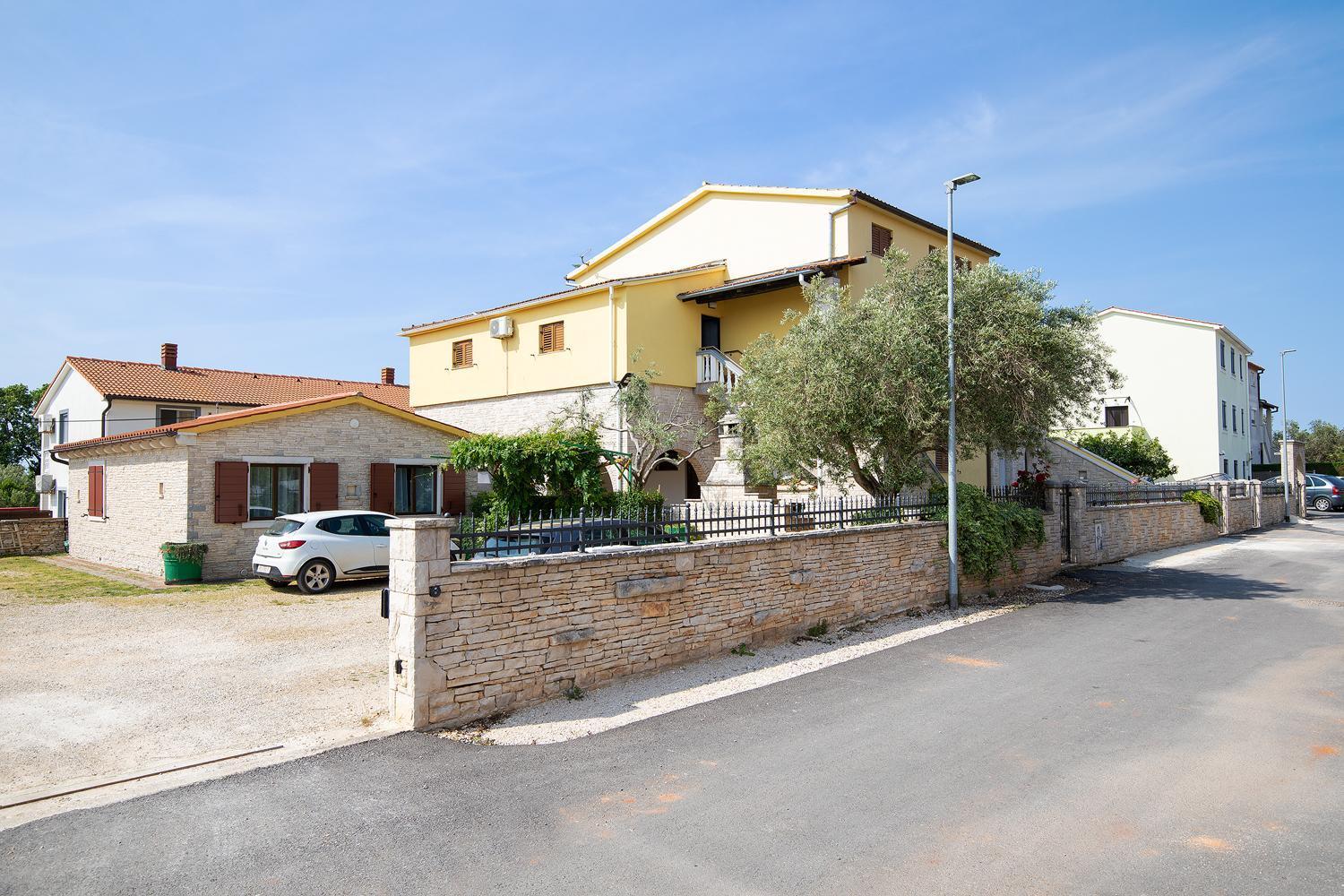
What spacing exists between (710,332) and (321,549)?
42.3 ft

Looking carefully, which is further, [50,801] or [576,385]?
[576,385]

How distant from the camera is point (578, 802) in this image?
540 cm

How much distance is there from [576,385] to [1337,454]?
214 ft

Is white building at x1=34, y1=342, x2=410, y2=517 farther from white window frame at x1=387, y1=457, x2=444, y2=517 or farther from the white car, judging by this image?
the white car

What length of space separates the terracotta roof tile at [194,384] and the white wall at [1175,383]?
34852 millimetres

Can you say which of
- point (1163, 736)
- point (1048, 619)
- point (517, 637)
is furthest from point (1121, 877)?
point (1048, 619)

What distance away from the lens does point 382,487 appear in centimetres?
1834

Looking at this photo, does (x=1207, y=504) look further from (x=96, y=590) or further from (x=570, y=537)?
(x=96, y=590)

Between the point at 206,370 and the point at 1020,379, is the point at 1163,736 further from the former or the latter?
the point at 206,370

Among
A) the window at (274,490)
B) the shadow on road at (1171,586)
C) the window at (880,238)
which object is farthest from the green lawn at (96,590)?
the window at (880,238)

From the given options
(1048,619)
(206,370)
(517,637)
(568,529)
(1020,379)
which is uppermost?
(206,370)

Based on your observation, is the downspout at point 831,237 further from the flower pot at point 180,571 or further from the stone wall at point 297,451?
the flower pot at point 180,571

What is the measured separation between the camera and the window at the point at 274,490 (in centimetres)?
1658

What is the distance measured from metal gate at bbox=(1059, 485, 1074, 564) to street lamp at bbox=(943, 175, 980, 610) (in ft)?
20.6
